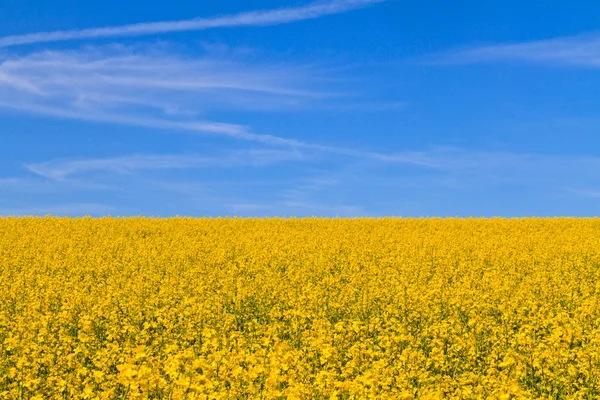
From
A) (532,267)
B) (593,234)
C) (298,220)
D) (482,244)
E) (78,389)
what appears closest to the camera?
(78,389)

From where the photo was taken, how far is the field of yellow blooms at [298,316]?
7762 millimetres

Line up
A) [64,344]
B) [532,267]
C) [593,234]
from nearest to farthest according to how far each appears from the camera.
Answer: [64,344] → [532,267] → [593,234]

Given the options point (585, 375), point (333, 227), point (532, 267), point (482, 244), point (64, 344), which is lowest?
point (585, 375)

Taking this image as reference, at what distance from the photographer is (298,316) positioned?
12758mm

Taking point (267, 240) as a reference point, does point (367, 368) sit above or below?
below

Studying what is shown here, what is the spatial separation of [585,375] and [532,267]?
429 inches

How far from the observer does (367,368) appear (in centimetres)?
896

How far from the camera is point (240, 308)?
14016 mm

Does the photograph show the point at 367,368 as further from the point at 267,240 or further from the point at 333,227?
the point at 333,227

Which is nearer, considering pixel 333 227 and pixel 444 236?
pixel 444 236

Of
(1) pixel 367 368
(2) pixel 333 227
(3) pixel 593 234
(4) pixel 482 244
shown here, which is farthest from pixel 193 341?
(3) pixel 593 234

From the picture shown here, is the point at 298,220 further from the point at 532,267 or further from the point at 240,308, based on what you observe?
the point at 240,308

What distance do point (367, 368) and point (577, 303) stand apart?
7938mm

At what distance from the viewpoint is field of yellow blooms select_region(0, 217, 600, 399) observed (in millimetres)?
7762
